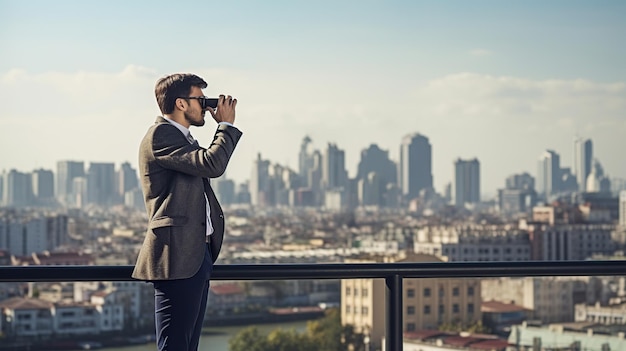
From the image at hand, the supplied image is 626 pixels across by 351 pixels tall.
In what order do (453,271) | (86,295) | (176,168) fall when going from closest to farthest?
(176,168), (453,271), (86,295)

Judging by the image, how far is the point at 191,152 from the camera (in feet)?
6.98

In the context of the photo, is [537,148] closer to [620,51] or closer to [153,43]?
[620,51]

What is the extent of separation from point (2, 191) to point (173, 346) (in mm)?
50949

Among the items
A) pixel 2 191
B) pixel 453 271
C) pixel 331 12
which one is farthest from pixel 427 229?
pixel 453 271

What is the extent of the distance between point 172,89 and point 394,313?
2.57ft

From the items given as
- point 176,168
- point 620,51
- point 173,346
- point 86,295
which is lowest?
point 86,295

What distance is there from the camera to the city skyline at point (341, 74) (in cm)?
5238

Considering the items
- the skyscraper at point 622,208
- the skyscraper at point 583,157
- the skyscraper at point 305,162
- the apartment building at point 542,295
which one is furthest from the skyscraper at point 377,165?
the skyscraper at point 622,208

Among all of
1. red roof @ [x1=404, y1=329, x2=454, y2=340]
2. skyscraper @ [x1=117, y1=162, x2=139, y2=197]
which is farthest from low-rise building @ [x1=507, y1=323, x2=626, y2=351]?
skyscraper @ [x1=117, y1=162, x2=139, y2=197]

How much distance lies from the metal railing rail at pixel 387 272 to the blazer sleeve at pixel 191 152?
0.95ft

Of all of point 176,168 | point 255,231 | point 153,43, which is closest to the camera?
point 176,168

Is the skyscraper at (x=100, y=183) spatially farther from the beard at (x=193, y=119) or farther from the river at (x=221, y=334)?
the beard at (x=193, y=119)

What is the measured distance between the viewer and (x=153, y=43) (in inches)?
2062

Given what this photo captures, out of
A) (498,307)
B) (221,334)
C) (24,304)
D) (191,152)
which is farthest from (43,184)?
(191,152)
